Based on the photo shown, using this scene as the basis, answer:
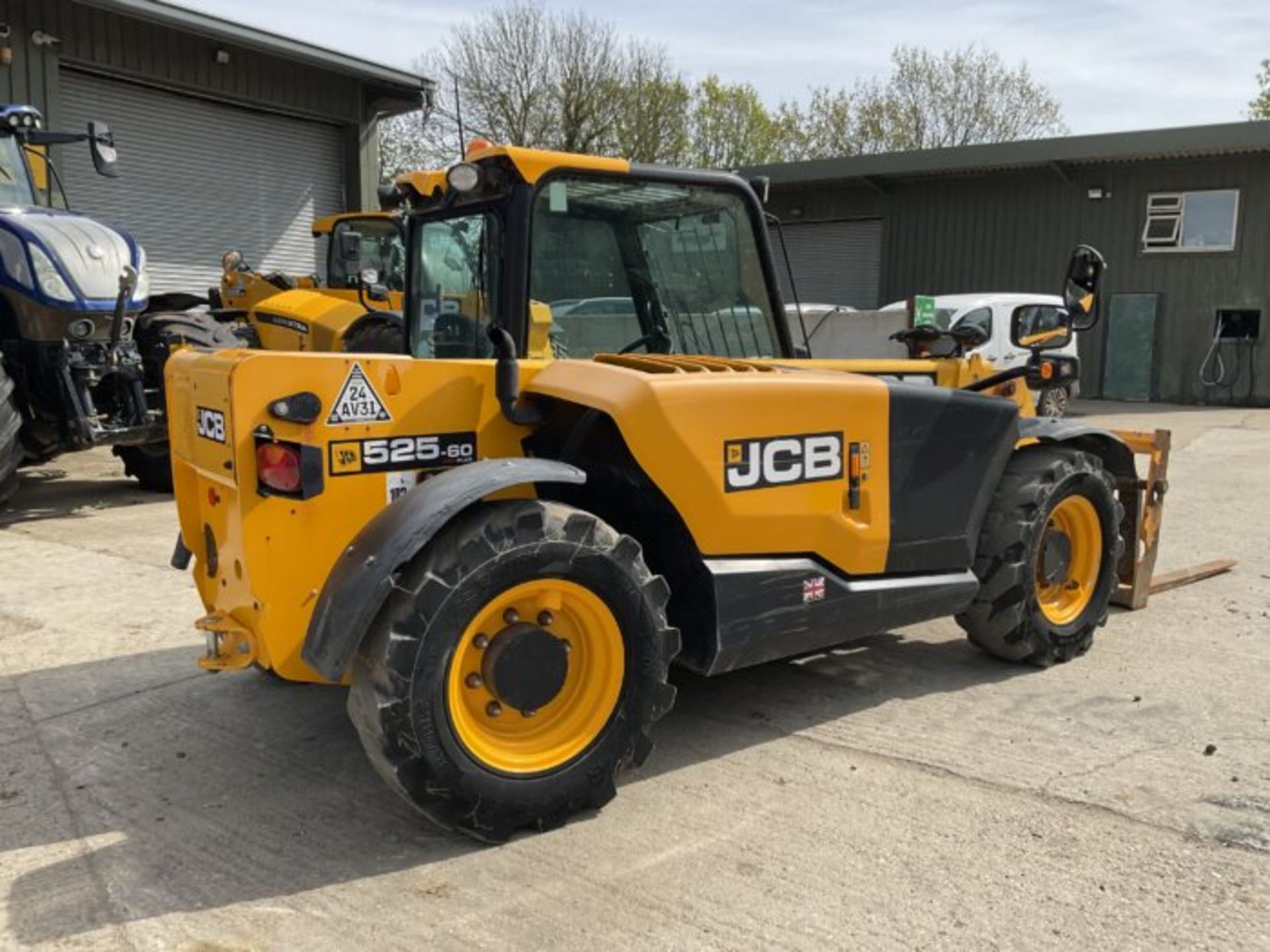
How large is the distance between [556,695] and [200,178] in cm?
1295

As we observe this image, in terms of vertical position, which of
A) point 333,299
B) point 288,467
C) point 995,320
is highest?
point 333,299

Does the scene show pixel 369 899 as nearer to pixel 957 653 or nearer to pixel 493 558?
pixel 493 558

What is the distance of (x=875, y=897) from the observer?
2920 millimetres

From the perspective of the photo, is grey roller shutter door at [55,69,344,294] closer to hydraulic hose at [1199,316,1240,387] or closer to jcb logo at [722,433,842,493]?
jcb logo at [722,433,842,493]

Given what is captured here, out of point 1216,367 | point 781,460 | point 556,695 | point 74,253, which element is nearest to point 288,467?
point 556,695

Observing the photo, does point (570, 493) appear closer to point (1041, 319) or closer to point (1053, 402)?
point (1041, 319)

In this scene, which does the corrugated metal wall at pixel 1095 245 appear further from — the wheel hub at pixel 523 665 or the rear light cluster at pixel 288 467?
the rear light cluster at pixel 288 467

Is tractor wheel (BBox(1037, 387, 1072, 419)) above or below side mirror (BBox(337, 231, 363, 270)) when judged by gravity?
below

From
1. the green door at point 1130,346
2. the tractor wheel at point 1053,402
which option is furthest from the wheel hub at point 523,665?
the green door at point 1130,346

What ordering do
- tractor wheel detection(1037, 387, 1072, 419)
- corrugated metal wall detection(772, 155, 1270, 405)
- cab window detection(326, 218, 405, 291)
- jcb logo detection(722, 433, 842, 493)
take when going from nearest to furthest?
jcb logo detection(722, 433, 842, 493) < cab window detection(326, 218, 405, 291) < tractor wheel detection(1037, 387, 1072, 419) < corrugated metal wall detection(772, 155, 1270, 405)

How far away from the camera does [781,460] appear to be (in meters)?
3.69

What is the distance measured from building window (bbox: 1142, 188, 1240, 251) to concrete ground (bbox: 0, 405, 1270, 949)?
1696 cm

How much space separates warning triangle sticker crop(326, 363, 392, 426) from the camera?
326 cm

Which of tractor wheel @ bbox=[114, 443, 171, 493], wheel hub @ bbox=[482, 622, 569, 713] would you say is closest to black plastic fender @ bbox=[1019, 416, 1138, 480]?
wheel hub @ bbox=[482, 622, 569, 713]
